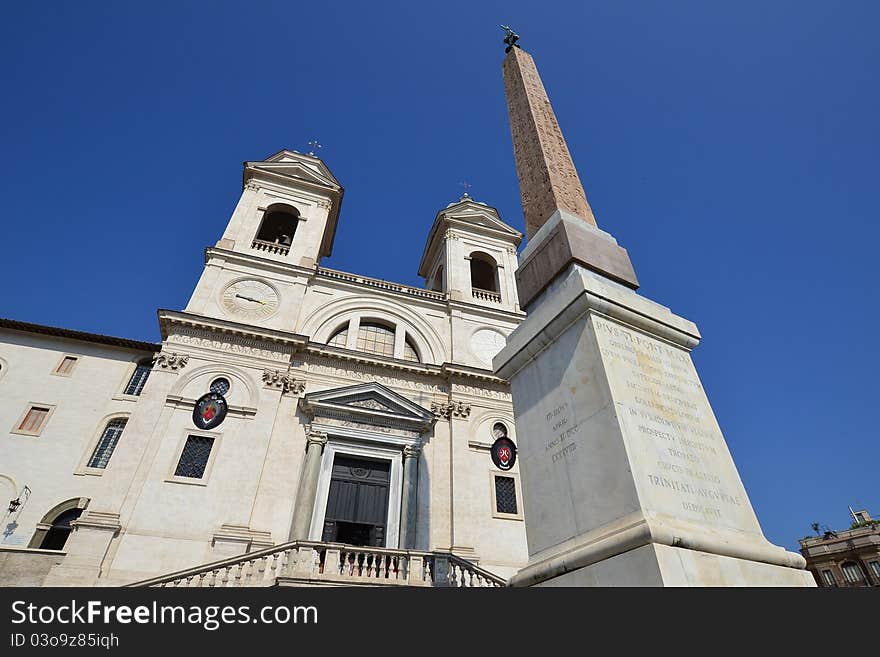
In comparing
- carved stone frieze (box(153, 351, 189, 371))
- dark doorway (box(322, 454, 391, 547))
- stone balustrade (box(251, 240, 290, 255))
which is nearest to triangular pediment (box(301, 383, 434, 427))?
dark doorway (box(322, 454, 391, 547))

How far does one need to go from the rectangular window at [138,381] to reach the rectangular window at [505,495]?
506 inches

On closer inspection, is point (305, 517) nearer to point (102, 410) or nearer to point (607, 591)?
point (102, 410)

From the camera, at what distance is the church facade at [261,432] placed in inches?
477

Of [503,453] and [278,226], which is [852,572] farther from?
[278,226]

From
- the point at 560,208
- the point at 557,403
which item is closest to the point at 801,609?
the point at 557,403

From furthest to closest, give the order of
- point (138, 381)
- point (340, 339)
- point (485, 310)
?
1. point (485, 310)
2. point (340, 339)
3. point (138, 381)

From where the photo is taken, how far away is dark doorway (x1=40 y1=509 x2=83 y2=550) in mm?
14102

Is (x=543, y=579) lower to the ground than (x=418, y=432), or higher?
lower

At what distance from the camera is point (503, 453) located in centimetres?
1628

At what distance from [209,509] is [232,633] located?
473 inches

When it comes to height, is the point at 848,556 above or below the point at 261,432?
above

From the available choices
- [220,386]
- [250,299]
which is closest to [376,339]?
[250,299]

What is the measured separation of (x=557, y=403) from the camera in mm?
4383

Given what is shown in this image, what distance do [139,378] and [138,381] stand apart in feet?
0.40
